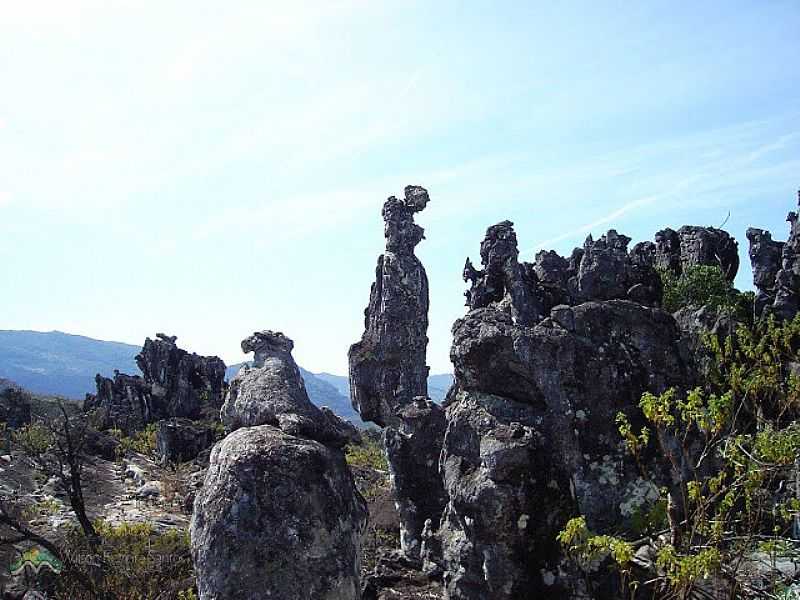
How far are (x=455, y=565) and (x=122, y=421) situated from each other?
123 ft

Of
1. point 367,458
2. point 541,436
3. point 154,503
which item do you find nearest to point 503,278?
point 541,436

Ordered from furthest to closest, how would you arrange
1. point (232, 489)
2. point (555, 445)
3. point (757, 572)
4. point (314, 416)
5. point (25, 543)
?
point (25, 543)
point (555, 445)
point (757, 572)
point (314, 416)
point (232, 489)

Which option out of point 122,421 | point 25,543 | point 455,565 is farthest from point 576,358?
point 122,421

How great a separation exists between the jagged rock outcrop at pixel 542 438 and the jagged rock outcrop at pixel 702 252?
3104 cm

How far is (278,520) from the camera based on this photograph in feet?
16.7

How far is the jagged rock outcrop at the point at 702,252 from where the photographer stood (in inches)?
1542

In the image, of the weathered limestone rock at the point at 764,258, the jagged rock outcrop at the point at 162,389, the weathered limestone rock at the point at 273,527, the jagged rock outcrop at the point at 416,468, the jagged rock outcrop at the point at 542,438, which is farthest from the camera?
the jagged rock outcrop at the point at 162,389

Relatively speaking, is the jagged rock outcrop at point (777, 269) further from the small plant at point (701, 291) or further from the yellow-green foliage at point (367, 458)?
the yellow-green foliage at point (367, 458)

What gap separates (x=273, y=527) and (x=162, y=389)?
41.8 m

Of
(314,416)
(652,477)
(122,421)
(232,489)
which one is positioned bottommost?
(122,421)

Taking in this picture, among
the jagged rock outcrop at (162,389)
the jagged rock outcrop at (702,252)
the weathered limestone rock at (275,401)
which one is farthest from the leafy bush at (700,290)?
the jagged rock outcrop at (162,389)

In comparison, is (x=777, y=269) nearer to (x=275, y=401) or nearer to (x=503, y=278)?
(x=503, y=278)

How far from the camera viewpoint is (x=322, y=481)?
17.6ft

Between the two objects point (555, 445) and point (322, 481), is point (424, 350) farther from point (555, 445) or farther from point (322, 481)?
point (322, 481)
